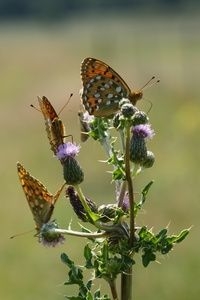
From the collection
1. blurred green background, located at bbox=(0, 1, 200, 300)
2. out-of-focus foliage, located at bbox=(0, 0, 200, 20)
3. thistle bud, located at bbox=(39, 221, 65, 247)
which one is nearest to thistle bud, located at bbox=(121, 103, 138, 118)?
thistle bud, located at bbox=(39, 221, 65, 247)

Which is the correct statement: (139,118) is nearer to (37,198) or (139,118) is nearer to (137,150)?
(137,150)

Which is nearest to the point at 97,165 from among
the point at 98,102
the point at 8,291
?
the point at 8,291

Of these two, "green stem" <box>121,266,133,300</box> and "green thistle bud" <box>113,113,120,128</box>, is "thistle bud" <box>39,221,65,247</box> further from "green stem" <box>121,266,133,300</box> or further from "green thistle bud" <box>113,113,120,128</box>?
"green thistle bud" <box>113,113,120,128</box>

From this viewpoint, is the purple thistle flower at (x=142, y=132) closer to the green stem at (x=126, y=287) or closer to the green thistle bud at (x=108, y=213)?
the green thistle bud at (x=108, y=213)

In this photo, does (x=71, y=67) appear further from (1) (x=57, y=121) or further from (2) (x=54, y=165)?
(1) (x=57, y=121)

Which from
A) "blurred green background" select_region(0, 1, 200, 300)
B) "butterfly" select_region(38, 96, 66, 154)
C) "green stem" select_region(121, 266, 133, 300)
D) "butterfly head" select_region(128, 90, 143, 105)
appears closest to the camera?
"green stem" select_region(121, 266, 133, 300)

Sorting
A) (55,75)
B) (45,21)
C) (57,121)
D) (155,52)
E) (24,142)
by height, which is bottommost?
(57,121)
